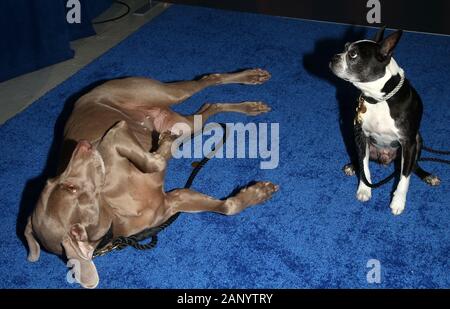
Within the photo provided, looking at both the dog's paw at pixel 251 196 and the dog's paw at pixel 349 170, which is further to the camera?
the dog's paw at pixel 349 170

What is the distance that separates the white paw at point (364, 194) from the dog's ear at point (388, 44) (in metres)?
0.80

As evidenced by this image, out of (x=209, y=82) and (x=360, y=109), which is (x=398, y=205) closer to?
(x=360, y=109)

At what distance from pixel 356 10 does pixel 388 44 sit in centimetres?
282

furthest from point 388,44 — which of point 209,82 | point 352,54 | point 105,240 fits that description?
point 105,240

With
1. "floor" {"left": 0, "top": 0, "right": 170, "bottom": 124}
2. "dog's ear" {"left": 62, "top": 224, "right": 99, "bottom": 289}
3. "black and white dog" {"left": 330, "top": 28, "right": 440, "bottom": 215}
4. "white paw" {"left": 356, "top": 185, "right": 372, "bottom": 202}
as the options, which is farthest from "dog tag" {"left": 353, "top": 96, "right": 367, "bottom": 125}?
"floor" {"left": 0, "top": 0, "right": 170, "bottom": 124}

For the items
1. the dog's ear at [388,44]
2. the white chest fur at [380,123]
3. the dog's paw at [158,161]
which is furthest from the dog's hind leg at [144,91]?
the dog's ear at [388,44]

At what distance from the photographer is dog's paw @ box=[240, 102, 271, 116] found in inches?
140

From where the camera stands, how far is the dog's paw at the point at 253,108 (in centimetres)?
355

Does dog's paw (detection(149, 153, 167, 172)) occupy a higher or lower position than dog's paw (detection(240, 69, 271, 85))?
higher

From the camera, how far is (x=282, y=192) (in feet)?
9.84

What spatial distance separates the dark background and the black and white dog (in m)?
2.27

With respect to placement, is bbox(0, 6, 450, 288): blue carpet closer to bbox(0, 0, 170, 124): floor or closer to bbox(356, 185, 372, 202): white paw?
bbox(356, 185, 372, 202): white paw

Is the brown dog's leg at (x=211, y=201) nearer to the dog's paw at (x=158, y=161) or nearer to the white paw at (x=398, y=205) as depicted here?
the dog's paw at (x=158, y=161)

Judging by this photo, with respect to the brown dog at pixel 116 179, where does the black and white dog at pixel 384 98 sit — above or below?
above
